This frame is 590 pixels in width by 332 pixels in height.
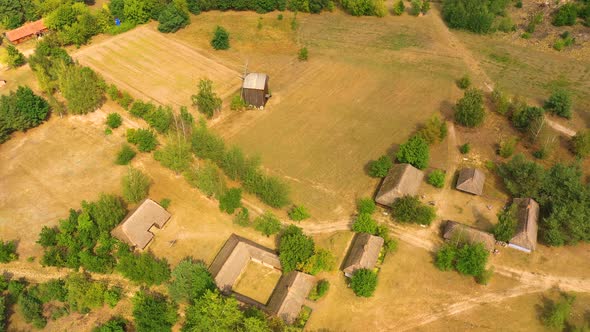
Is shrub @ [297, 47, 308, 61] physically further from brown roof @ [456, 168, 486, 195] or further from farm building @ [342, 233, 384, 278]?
farm building @ [342, 233, 384, 278]

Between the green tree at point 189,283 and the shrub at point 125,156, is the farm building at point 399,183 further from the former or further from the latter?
the shrub at point 125,156

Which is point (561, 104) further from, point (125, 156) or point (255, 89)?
point (125, 156)

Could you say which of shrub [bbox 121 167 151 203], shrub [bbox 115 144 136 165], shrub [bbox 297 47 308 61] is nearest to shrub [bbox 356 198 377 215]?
shrub [bbox 121 167 151 203]

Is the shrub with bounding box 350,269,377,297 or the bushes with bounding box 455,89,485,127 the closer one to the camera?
the shrub with bounding box 350,269,377,297

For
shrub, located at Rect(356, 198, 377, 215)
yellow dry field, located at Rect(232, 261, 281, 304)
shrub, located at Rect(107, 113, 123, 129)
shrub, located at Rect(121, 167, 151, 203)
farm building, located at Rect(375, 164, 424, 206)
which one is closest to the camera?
yellow dry field, located at Rect(232, 261, 281, 304)

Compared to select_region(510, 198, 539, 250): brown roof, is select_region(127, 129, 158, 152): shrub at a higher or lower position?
lower

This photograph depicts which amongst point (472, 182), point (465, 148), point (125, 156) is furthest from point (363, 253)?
point (125, 156)
